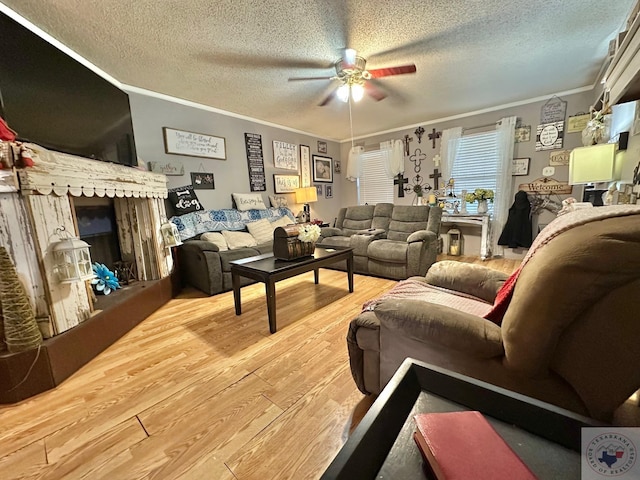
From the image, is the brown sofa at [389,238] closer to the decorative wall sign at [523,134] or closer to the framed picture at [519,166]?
the framed picture at [519,166]

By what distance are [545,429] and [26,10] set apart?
10.8 ft

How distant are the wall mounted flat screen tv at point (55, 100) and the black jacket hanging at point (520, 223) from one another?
5076 mm

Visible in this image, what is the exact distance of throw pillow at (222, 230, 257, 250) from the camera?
3.21m

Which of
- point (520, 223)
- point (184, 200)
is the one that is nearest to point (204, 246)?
point (184, 200)

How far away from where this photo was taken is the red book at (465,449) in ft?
1.52

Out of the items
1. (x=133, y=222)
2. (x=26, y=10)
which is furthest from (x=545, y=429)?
(x=26, y=10)

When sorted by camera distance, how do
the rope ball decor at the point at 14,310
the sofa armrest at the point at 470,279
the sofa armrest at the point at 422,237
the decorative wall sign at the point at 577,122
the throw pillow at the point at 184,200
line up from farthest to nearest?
the decorative wall sign at the point at 577,122 < the throw pillow at the point at 184,200 < the sofa armrest at the point at 422,237 < the sofa armrest at the point at 470,279 < the rope ball decor at the point at 14,310

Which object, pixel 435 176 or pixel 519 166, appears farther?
pixel 435 176

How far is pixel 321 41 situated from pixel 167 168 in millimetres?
2324

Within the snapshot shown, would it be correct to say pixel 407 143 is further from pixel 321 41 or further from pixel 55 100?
pixel 55 100

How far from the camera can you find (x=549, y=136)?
143 inches

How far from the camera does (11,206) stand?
1391 mm

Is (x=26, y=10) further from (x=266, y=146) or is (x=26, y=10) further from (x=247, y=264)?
(x=266, y=146)

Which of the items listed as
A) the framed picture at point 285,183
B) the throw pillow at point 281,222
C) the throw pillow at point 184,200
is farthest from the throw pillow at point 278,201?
the throw pillow at point 184,200
